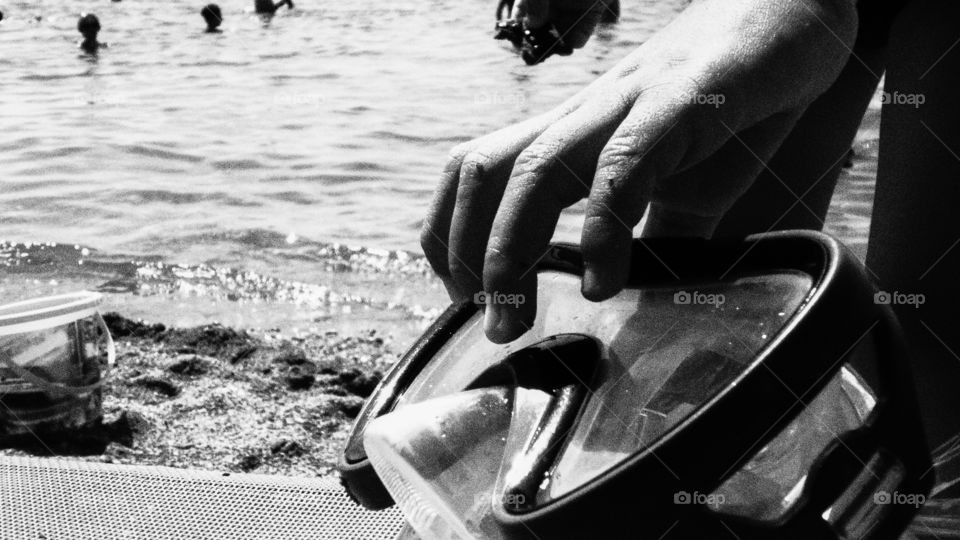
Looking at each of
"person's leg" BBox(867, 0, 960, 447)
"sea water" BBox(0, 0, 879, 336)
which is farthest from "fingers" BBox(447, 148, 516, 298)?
"sea water" BBox(0, 0, 879, 336)

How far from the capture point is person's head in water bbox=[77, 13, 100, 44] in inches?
572

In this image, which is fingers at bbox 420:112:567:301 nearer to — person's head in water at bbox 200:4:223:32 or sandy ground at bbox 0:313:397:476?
sandy ground at bbox 0:313:397:476

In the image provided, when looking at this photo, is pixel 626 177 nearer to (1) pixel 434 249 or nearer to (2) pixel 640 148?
(2) pixel 640 148

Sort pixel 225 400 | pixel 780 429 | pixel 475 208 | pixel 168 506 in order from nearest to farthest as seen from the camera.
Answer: pixel 780 429 < pixel 475 208 < pixel 168 506 < pixel 225 400

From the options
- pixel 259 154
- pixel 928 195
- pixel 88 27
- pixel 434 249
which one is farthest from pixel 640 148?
pixel 88 27

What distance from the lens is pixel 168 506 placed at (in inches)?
98.8

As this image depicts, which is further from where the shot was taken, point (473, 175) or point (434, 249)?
point (434, 249)

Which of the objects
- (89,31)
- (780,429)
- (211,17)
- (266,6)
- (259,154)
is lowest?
(266,6)

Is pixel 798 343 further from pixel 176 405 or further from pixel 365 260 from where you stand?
pixel 365 260

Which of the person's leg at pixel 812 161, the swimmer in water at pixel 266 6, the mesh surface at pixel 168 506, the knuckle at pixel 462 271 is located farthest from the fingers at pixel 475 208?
the swimmer in water at pixel 266 6

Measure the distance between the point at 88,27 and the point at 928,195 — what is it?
47.3ft

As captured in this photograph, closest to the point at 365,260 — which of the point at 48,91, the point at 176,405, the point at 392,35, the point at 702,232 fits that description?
the point at 176,405

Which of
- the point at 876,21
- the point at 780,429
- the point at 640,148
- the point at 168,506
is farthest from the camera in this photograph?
the point at 168,506

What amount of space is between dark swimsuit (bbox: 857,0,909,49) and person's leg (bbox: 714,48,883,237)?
15mm
